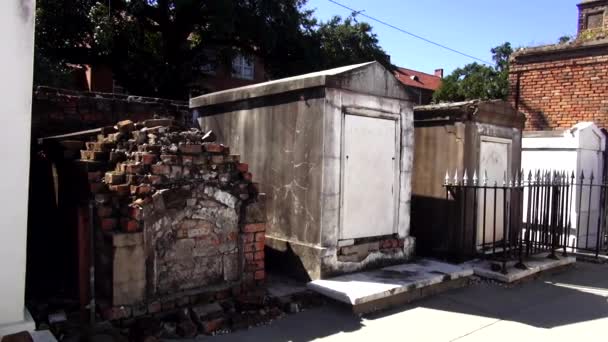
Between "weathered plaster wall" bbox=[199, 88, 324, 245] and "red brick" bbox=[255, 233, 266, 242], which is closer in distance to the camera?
"red brick" bbox=[255, 233, 266, 242]

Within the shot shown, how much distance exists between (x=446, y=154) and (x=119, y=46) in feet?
41.6

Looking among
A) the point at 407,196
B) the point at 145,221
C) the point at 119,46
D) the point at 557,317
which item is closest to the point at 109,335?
the point at 145,221

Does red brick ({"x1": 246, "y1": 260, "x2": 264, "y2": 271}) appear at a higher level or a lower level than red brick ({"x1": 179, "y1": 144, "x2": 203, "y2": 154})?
lower

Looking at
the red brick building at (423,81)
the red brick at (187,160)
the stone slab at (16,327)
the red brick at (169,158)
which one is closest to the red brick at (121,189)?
the red brick at (169,158)

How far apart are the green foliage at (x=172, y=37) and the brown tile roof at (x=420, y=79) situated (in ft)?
79.8

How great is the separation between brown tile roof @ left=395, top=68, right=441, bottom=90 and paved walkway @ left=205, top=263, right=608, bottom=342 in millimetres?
35785

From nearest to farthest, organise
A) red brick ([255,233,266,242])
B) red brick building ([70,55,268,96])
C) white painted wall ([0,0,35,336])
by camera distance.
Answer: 1. white painted wall ([0,0,35,336])
2. red brick ([255,233,266,242])
3. red brick building ([70,55,268,96])

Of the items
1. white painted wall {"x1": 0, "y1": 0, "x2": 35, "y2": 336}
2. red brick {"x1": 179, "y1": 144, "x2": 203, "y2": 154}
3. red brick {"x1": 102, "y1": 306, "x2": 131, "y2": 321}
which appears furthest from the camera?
red brick {"x1": 179, "y1": 144, "x2": 203, "y2": 154}

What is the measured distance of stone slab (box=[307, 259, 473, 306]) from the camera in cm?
453

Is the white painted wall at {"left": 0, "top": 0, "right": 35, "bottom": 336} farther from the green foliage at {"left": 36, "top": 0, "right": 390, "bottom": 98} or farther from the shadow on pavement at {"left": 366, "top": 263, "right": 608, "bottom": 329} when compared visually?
the green foliage at {"left": 36, "top": 0, "right": 390, "bottom": 98}

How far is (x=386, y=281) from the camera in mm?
4938

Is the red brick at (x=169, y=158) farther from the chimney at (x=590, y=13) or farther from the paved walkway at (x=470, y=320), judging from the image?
the chimney at (x=590, y=13)

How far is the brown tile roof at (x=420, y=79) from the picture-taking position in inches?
1604

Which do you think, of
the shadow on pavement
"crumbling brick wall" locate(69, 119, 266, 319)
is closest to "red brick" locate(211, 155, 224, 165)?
"crumbling brick wall" locate(69, 119, 266, 319)
